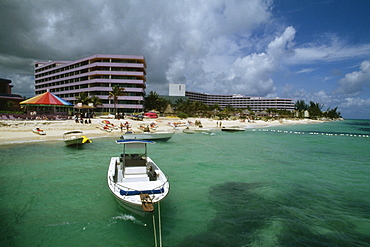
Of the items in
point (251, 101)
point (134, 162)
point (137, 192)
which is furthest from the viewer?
point (251, 101)

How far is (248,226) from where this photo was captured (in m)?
8.52

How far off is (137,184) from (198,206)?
9.92 feet

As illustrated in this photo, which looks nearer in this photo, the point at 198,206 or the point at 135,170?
the point at 135,170

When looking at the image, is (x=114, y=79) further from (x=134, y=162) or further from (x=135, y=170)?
(x=135, y=170)

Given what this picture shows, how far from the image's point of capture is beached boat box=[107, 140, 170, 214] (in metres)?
7.74

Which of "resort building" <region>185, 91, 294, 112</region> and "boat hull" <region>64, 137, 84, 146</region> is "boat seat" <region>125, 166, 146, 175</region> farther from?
"resort building" <region>185, 91, 294, 112</region>

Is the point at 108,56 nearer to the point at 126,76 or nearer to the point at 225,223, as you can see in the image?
the point at 126,76

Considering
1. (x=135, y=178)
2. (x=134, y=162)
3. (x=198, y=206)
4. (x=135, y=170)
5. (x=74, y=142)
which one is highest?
(x=134, y=162)

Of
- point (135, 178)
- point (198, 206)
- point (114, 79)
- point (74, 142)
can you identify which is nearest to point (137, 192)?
point (135, 178)

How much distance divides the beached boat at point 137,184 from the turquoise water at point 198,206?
974 mm

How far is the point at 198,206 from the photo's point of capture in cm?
1019

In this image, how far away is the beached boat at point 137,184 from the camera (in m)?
7.74

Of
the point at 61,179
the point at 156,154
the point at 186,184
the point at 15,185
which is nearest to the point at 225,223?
the point at 186,184

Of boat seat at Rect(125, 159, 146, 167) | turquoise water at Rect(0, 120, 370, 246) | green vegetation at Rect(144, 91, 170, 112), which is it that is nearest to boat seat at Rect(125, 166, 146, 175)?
boat seat at Rect(125, 159, 146, 167)
